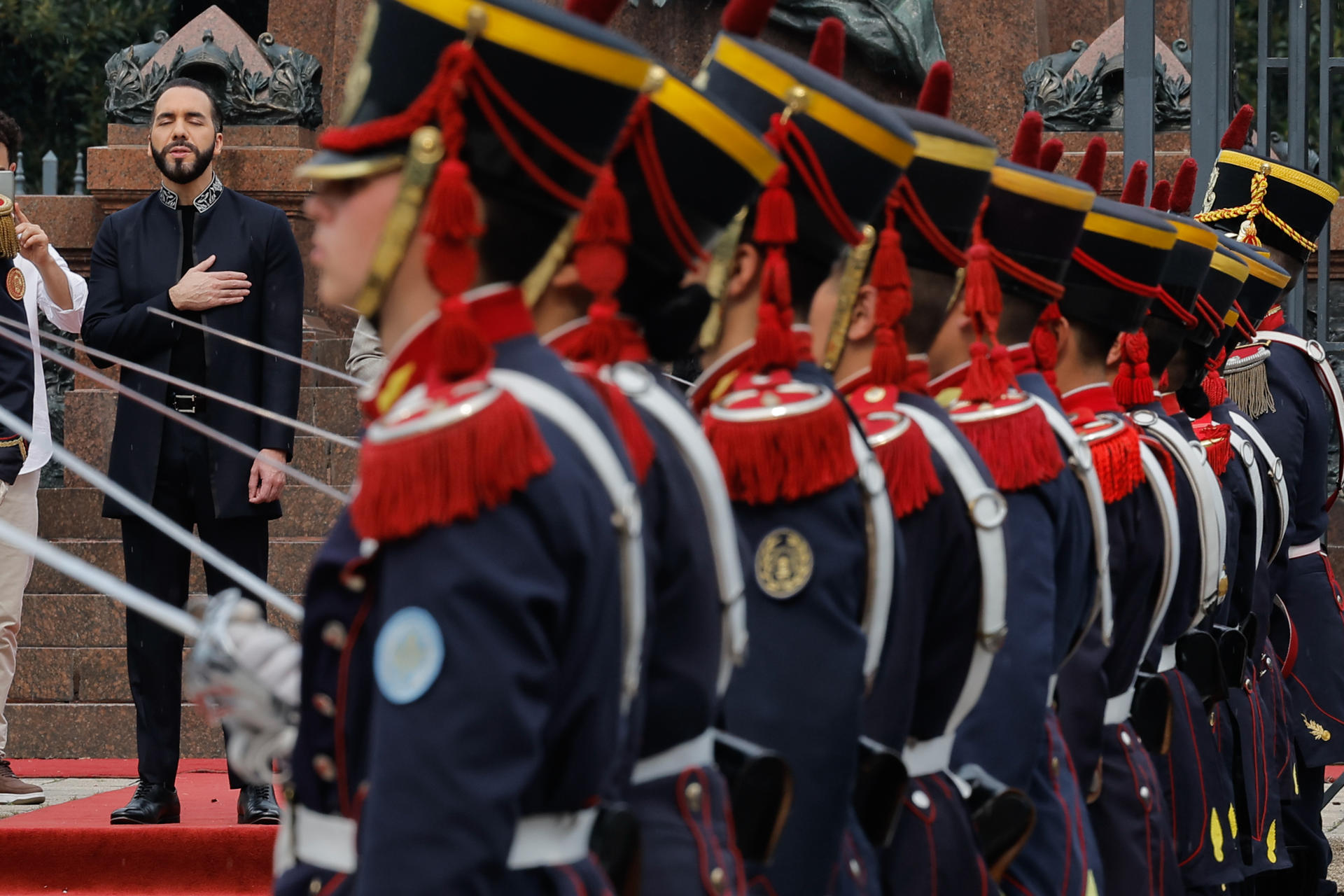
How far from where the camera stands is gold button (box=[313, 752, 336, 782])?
82.8 inches

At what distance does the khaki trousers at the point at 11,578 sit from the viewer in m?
7.32

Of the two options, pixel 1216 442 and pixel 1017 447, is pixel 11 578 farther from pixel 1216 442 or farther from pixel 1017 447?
pixel 1017 447

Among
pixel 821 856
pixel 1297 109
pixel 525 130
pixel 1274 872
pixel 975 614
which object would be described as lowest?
pixel 1274 872

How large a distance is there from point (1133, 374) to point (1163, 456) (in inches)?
8.4

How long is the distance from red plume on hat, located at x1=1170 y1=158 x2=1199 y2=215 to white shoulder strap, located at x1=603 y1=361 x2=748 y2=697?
3346 mm

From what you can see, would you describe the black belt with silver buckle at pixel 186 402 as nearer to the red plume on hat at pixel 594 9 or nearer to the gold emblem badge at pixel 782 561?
the gold emblem badge at pixel 782 561

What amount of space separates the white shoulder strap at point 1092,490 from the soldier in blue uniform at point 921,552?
442 mm

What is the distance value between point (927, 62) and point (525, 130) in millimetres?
8889

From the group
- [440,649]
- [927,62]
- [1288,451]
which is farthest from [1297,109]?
[440,649]

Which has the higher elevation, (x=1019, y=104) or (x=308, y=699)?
(x=1019, y=104)

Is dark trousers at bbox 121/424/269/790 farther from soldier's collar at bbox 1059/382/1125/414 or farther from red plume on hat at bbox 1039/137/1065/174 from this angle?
red plume on hat at bbox 1039/137/1065/174

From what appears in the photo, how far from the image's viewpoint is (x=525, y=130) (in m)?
2.15

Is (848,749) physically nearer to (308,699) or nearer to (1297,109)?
(308,699)

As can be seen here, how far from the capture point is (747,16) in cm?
309
